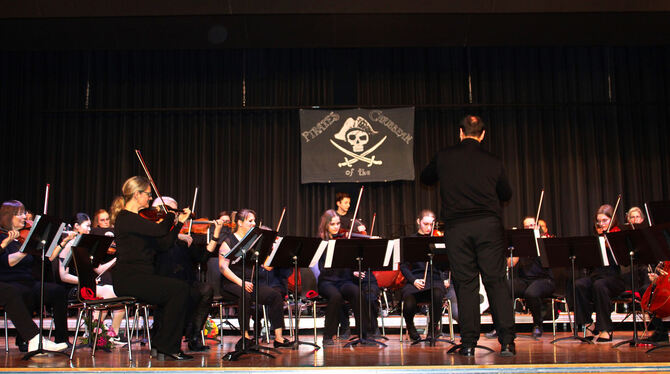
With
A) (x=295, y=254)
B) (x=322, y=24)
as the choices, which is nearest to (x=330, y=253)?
(x=295, y=254)

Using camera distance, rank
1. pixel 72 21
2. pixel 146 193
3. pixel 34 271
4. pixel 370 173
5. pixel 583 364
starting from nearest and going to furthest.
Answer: pixel 583 364
pixel 146 193
pixel 34 271
pixel 72 21
pixel 370 173

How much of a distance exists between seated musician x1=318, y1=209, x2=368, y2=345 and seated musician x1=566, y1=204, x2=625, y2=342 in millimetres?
1798

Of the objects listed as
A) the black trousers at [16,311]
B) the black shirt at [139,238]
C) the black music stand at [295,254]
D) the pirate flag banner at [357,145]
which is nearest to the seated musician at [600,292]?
the black music stand at [295,254]

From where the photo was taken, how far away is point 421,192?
932 centimetres

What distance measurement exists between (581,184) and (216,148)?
501 cm

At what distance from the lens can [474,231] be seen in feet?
12.6

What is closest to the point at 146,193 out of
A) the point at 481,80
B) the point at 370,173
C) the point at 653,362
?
the point at 653,362

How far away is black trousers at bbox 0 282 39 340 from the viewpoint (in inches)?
181

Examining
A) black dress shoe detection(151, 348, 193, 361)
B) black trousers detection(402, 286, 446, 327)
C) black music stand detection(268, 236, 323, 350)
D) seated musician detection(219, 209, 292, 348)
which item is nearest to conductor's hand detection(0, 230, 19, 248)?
black dress shoe detection(151, 348, 193, 361)

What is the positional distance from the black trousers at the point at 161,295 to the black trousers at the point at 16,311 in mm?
846

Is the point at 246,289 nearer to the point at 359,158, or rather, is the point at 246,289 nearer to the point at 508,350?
the point at 508,350

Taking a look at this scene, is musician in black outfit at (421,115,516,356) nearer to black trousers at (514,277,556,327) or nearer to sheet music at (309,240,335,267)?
sheet music at (309,240,335,267)

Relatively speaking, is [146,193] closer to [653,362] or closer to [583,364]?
[583,364]

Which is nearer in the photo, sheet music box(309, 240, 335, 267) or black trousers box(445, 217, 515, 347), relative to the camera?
black trousers box(445, 217, 515, 347)
